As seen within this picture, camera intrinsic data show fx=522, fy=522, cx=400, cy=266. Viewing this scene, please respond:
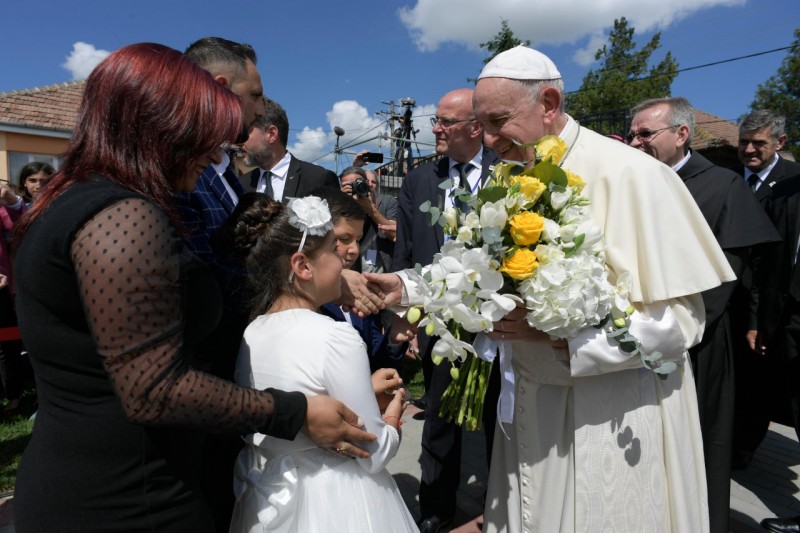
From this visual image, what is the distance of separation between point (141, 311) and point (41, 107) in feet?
85.1

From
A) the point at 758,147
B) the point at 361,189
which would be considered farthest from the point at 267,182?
the point at 758,147

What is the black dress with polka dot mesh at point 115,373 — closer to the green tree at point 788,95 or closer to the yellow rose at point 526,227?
the yellow rose at point 526,227

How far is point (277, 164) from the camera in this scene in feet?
15.2

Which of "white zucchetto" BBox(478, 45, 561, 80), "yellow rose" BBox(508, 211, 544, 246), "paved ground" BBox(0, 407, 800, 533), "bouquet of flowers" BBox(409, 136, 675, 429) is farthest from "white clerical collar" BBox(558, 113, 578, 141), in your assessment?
"paved ground" BBox(0, 407, 800, 533)

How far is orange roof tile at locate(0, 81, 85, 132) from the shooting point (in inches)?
802

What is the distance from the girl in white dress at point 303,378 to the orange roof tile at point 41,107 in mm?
22555

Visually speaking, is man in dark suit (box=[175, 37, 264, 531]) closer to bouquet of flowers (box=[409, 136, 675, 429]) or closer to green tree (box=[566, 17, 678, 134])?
bouquet of flowers (box=[409, 136, 675, 429])

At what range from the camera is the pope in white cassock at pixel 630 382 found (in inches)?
76.0

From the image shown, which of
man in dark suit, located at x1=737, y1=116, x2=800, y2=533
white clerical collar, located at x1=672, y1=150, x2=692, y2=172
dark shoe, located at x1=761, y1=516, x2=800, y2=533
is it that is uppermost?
white clerical collar, located at x1=672, y1=150, x2=692, y2=172

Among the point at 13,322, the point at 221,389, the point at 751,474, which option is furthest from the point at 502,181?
the point at 13,322

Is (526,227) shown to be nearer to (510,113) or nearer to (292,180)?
(510,113)

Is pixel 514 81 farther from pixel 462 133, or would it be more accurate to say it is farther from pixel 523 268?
pixel 462 133

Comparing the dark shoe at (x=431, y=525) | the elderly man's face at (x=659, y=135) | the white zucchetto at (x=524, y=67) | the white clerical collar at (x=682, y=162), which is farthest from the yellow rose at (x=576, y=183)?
the dark shoe at (x=431, y=525)

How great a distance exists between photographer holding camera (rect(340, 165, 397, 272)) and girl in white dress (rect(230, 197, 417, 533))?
7.87 ft
